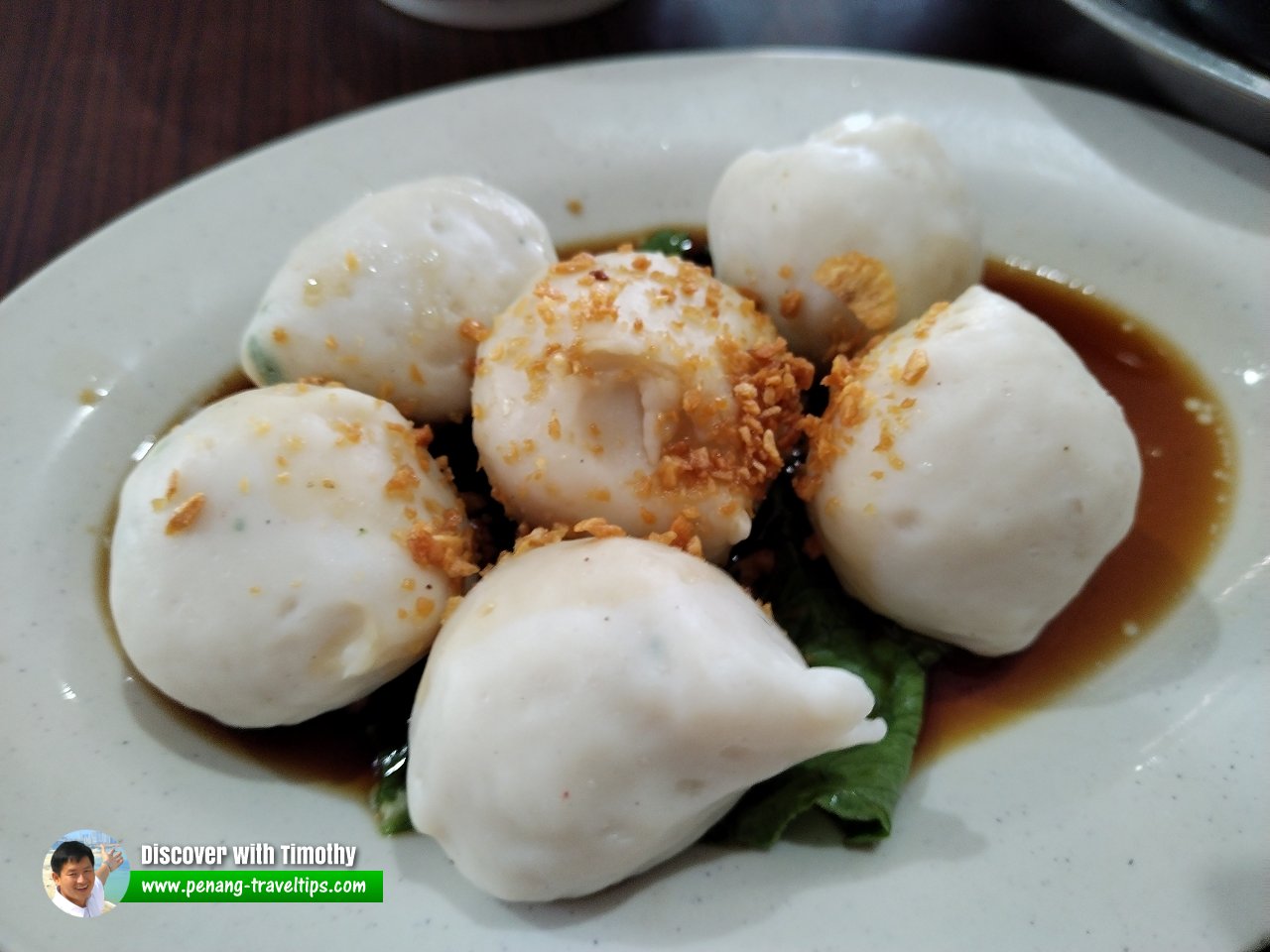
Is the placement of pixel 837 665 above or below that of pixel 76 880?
above

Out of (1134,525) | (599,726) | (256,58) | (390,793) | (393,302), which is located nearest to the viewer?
(599,726)

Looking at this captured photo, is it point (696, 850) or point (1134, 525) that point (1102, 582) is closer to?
point (1134, 525)

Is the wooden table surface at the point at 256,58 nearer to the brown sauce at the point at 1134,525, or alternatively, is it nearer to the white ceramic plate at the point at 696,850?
the white ceramic plate at the point at 696,850

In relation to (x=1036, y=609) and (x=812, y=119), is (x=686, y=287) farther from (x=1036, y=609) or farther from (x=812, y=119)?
(x=812, y=119)

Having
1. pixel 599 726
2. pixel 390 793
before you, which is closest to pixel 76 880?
pixel 390 793

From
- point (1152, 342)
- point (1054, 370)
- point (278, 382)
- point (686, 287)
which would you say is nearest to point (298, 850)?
point (278, 382)
